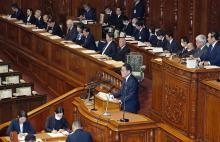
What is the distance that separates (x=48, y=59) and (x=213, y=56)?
584 centimetres

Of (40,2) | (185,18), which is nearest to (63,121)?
(185,18)

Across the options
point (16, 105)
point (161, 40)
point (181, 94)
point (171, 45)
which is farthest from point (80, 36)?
point (181, 94)

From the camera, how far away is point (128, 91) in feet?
35.4

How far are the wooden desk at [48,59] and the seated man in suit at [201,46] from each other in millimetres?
2111

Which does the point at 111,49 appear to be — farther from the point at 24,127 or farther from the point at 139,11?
the point at 139,11

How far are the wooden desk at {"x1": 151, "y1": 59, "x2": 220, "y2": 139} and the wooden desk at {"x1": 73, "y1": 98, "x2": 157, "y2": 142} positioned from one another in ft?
1.62

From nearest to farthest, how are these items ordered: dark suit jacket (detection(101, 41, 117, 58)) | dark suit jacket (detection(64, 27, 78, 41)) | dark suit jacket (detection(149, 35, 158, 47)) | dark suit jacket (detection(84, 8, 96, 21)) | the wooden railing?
the wooden railing < dark suit jacket (detection(101, 41, 117, 58)) < dark suit jacket (detection(149, 35, 158, 47)) < dark suit jacket (detection(64, 27, 78, 41)) < dark suit jacket (detection(84, 8, 96, 21))

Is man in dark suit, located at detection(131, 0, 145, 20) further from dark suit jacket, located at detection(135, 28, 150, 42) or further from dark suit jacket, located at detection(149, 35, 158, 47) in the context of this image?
dark suit jacket, located at detection(149, 35, 158, 47)

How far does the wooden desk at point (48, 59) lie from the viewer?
1376cm

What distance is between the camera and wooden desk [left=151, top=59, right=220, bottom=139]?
9562 mm

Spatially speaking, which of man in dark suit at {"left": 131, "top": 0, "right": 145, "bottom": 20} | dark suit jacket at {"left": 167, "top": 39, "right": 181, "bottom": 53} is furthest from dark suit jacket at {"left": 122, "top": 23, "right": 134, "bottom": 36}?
dark suit jacket at {"left": 167, "top": 39, "right": 181, "bottom": 53}

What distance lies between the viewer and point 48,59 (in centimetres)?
1570

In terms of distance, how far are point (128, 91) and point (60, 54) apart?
14.9ft

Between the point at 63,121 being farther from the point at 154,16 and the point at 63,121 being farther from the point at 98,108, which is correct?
the point at 154,16
